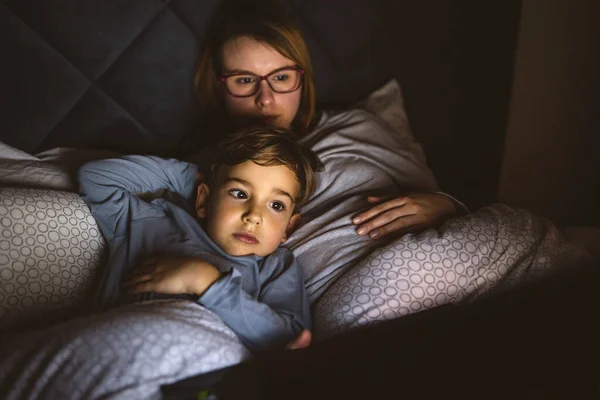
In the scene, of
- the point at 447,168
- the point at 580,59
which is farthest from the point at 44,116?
the point at 580,59

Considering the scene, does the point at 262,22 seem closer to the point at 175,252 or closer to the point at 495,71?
the point at 175,252

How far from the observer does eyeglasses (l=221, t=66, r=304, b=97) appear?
1397 millimetres

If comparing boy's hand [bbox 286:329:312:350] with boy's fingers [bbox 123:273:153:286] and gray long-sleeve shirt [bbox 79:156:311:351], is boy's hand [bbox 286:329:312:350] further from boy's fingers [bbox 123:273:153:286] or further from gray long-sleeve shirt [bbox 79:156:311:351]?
boy's fingers [bbox 123:273:153:286]

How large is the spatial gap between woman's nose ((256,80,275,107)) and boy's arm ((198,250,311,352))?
1.64 ft

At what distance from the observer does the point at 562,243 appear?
116 centimetres

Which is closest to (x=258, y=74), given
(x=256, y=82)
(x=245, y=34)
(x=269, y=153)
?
(x=256, y=82)

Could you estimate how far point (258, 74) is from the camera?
1396mm

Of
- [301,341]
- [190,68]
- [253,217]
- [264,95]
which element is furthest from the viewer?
[190,68]

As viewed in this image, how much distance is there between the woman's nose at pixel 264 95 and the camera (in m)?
1.38

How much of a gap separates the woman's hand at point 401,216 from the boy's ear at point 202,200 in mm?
380

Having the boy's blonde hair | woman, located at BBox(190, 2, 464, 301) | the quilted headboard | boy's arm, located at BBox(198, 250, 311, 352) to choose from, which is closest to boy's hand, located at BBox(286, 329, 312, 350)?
boy's arm, located at BBox(198, 250, 311, 352)

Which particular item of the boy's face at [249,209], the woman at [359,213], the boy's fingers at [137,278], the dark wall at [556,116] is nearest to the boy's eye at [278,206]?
the boy's face at [249,209]

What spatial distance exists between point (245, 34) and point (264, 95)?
20cm

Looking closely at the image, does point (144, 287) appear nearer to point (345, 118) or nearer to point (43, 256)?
point (43, 256)
